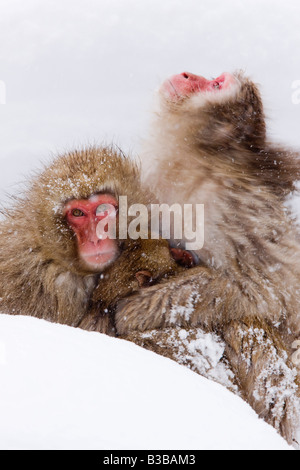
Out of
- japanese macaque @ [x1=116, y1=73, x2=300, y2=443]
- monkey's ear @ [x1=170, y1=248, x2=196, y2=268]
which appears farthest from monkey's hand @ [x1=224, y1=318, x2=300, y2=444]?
monkey's ear @ [x1=170, y1=248, x2=196, y2=268]

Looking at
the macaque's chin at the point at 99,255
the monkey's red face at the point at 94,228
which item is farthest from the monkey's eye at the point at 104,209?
the macaque's chin at the point at 99,255

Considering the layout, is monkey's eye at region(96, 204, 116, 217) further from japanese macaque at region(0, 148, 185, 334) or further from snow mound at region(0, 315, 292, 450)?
snow mound at region(0, 315, 292, 450)

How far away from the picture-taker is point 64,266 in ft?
8.00

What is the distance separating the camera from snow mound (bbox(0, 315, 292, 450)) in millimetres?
1032

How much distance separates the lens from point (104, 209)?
239cm

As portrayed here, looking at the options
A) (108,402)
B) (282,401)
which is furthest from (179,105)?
(108,402)

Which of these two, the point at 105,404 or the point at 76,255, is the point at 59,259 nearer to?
the point at 76,255

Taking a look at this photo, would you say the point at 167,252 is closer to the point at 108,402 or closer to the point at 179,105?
the point at 179,105

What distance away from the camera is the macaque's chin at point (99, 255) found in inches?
92.5

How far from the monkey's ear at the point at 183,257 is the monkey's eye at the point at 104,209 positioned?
1.13 ft

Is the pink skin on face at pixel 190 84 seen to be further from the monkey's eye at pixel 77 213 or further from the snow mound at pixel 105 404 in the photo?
the snow mound at pixel 105 404

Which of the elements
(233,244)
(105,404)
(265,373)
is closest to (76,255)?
(233,244)

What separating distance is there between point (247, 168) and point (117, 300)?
88 cm
